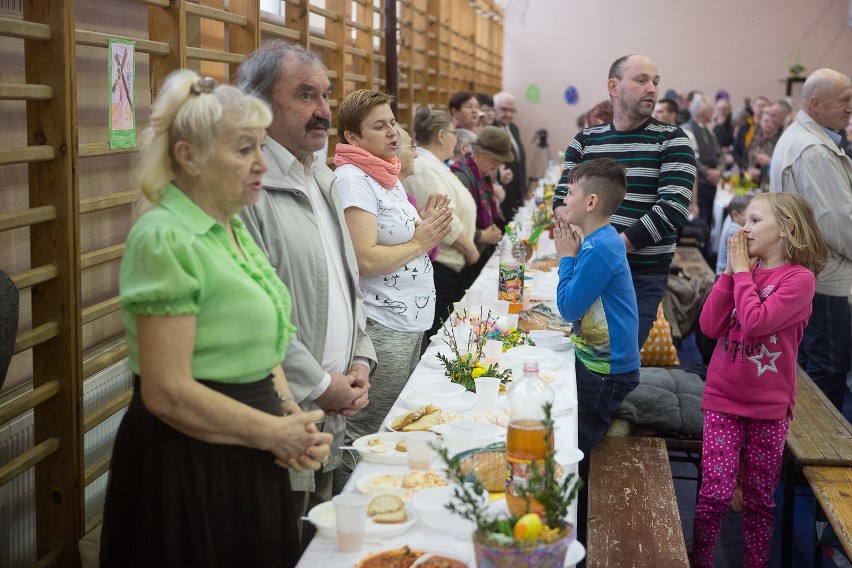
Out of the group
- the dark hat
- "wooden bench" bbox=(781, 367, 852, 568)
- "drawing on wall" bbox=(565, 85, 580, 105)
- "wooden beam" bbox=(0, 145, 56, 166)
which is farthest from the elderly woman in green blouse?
"drawing on wall" bbox=(565, 85, 580, 105)

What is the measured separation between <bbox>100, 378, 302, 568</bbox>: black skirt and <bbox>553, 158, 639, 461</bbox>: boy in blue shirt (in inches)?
59.8

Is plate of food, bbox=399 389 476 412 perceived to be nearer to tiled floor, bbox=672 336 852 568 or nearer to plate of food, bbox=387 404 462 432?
plate of food, bbox=387 404 462 432

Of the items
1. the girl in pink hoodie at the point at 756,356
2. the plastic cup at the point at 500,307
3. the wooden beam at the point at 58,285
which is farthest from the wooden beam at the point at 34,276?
the girl in pink hoodie at the point at 756,356

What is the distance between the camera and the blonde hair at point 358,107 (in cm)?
328

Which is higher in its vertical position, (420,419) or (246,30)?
(246,30)

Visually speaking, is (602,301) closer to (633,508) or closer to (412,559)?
(633,508)

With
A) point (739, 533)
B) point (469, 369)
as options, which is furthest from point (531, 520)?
point (739, 533)

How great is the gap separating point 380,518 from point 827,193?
3.48 metres

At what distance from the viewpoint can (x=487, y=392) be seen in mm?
2559

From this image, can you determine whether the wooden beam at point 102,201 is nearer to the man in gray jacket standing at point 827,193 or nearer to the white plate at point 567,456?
the white plate at point 567,456

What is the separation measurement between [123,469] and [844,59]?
17347 mm

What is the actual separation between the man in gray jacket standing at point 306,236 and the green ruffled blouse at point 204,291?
403 millimetres

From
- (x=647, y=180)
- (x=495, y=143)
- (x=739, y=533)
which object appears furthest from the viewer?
(x=495, y=143)

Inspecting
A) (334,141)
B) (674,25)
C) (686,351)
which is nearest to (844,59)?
(674,25)
